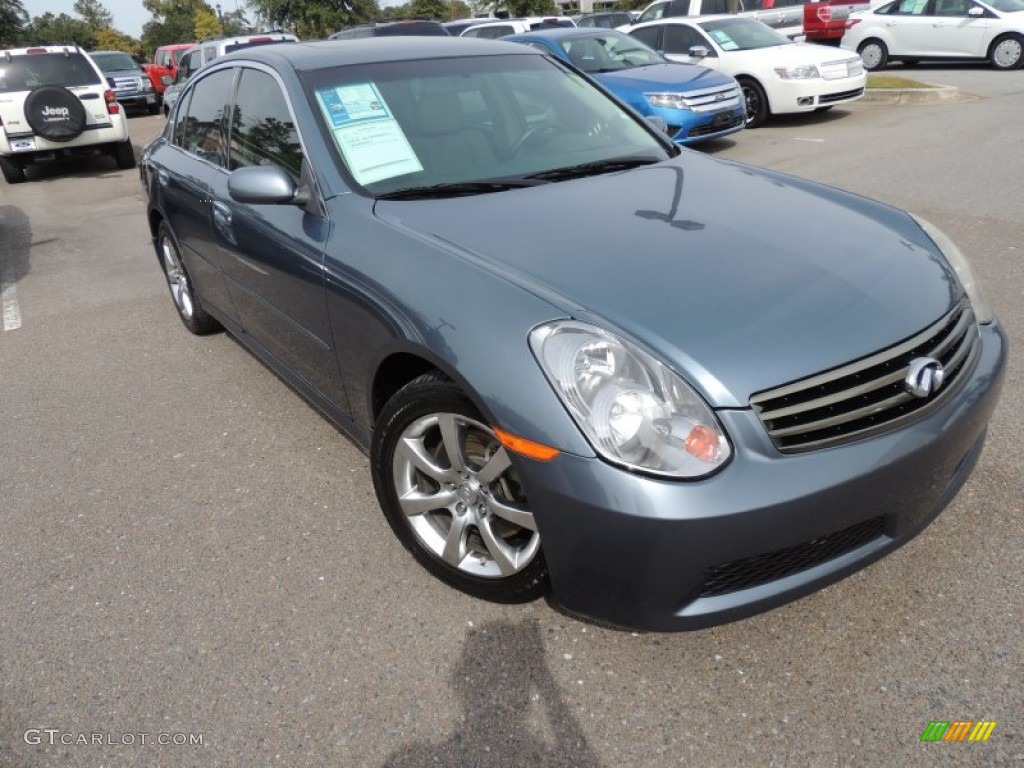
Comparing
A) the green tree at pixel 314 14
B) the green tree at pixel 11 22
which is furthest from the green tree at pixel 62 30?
the green tree at pixel 314 14

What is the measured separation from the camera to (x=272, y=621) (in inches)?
98.3

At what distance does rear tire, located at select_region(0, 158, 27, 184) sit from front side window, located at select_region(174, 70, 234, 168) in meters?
8.53

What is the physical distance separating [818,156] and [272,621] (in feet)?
27.1

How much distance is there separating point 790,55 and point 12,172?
36.2 ft

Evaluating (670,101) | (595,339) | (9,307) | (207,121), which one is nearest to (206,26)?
(670,101)

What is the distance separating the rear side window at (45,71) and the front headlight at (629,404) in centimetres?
1167

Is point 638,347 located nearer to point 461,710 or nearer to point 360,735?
point 461,710

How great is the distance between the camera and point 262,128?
11.0 ft

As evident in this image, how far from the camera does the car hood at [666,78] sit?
30.0 ft

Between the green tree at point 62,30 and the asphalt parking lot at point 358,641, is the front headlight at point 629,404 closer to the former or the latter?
the asphalt parking lot at point 358,641

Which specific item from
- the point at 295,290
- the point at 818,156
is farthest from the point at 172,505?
the point at 818,156

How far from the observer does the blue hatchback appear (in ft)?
29.4

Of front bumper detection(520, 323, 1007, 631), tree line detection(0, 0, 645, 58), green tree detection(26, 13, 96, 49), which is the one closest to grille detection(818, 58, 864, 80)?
front bumper detection(520, 323, 1007, 631)

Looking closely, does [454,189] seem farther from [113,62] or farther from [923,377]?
[113,62]
